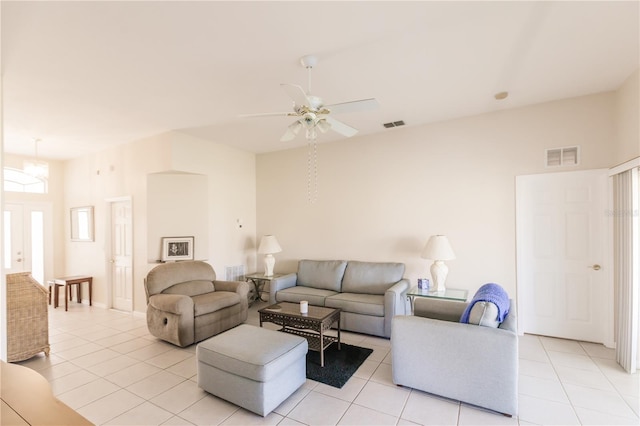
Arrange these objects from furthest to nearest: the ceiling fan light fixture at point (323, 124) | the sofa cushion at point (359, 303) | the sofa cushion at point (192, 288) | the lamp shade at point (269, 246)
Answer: the lamp shade at point (269, 246) → the sofa cushion at point (192, 288) → the sofa cushion at point (359, 303) → the ceiling fan light fixture at point (323, 124)

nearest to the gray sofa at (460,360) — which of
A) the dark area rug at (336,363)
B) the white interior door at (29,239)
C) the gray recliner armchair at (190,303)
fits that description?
the dark area rug at (336,363)

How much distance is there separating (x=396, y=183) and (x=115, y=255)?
5197 mm

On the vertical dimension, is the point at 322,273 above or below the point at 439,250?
below

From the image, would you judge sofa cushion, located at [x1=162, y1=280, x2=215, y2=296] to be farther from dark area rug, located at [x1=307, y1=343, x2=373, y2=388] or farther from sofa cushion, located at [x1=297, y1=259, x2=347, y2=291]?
dark area rug, located at [x1=307, y1=343, x2=373, y2=388]

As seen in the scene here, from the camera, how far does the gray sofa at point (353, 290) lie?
151 inches

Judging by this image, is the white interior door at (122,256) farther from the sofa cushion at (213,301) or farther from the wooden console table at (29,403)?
the wooden console table at (29,403)

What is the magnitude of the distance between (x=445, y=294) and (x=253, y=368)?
2616mm

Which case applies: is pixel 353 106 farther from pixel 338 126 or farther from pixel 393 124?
pixel 393 124

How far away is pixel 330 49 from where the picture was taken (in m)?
2.50

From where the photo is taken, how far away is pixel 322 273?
4895 millimetres

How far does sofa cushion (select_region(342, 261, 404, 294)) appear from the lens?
436 cm

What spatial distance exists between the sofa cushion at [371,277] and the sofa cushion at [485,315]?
186 cm

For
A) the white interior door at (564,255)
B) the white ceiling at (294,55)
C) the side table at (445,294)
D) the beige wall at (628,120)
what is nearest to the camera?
the white ceiling at (294,55)

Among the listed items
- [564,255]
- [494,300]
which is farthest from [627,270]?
[494,300]
